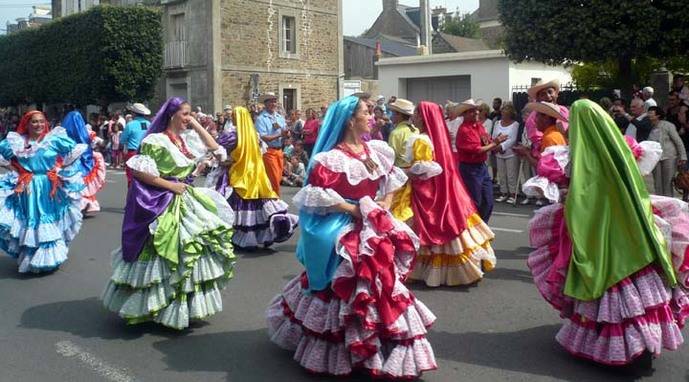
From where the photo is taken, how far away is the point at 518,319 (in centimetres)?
632

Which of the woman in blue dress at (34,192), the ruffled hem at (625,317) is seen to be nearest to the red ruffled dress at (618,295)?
the ruffled hem at (625,317)

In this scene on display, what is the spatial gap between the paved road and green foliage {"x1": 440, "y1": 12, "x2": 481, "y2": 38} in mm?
54215

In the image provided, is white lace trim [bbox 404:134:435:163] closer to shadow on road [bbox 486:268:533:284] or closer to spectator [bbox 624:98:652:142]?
shadow on road [bbox 486:268:533:284]

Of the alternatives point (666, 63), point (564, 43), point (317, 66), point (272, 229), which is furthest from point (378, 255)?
point (317, 66)

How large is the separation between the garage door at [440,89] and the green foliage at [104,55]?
11.2 m

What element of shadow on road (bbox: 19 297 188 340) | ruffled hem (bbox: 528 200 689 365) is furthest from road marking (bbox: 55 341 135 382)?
ruffled hem (bbox: 528 200 689 365)

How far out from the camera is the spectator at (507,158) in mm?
13648

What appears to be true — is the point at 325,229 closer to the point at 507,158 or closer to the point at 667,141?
the point at 667,141

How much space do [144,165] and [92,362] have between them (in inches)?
62.3

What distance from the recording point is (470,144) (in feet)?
27.7

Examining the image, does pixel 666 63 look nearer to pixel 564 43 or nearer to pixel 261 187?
pixel 564 43

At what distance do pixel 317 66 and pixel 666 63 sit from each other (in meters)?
17.5

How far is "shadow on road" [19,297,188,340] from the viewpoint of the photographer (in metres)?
6.08

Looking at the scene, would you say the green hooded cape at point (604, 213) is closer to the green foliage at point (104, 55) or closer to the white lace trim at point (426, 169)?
the white lace trim at point (426, 169)
